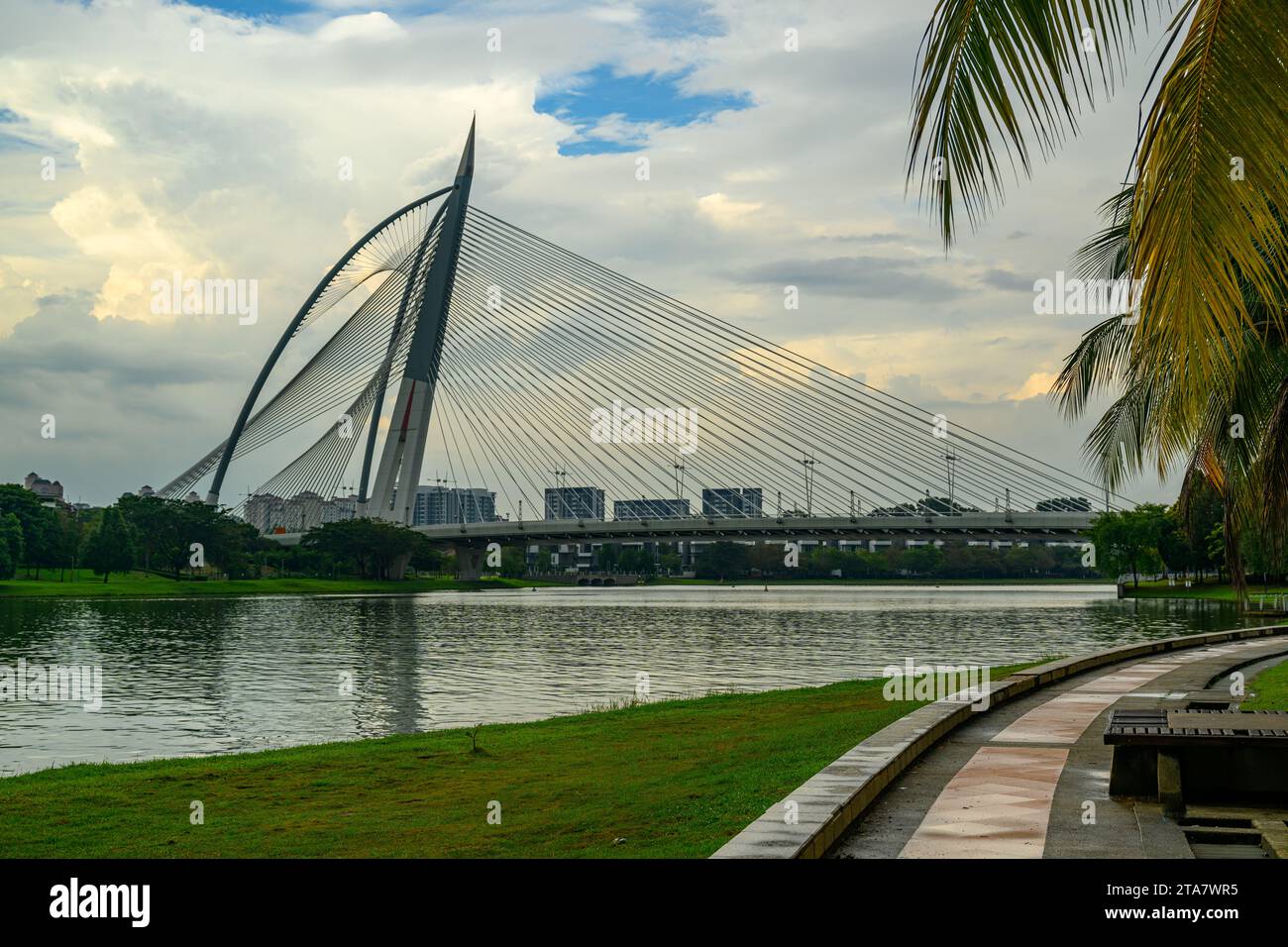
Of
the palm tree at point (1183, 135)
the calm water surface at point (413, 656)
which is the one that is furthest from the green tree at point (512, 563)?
the palm tree at point (1183, 135)

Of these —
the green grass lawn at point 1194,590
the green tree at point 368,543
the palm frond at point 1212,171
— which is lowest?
the green grass lawn at point 1194,590

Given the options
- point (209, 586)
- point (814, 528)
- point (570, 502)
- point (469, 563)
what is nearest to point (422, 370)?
point (814, 528)

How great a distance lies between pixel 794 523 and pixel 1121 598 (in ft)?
80.4

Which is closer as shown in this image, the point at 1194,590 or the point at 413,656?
the point at 413,656

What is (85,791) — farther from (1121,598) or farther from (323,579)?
(323,579)

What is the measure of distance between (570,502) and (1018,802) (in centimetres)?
8973

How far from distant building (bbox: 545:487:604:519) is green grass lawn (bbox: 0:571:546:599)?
39.8ft

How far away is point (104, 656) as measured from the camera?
99.1 feet

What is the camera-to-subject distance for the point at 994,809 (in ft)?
24.5

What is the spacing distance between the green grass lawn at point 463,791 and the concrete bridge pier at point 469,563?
8441cm

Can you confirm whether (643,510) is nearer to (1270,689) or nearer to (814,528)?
(814,528)

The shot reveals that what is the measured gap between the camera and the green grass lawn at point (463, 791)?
8.25m

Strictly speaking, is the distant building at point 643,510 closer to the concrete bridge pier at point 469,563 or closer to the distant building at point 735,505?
the distant building at point 735,505
